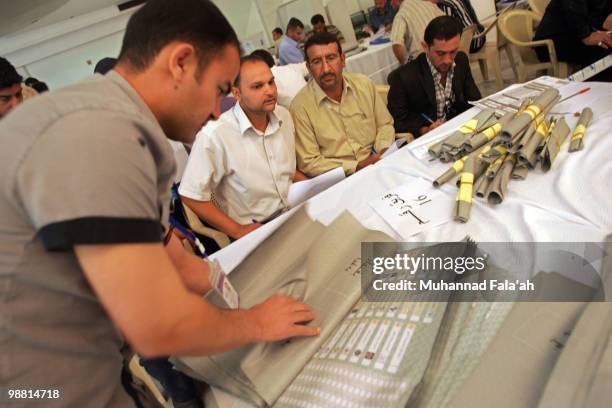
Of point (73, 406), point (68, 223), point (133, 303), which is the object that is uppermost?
point (68, 223)

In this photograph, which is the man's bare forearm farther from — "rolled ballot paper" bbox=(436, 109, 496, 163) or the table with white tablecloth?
"rolled ballot paper" bbox=(436, 109, 496, 163)

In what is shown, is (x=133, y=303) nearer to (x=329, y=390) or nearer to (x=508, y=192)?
(x=329, y=390)

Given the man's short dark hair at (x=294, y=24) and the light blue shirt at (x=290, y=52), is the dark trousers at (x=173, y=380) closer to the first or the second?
the light blue shirt at (x=290, y=52)

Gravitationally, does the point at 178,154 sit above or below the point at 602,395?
above

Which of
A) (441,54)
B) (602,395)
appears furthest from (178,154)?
(602,395)

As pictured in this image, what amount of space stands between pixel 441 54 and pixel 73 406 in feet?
8.04

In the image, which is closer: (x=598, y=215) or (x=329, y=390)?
(x=329, y=390)

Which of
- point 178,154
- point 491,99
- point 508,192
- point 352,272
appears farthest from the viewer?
point 178,154

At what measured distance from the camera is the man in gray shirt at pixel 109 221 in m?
0.45

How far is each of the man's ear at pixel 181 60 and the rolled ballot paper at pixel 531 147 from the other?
3.46ft

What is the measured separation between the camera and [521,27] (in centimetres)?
343

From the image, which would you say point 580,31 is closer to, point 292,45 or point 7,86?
point 292,45

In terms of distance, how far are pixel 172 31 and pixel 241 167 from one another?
4.03 ft

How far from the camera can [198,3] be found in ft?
2.12
